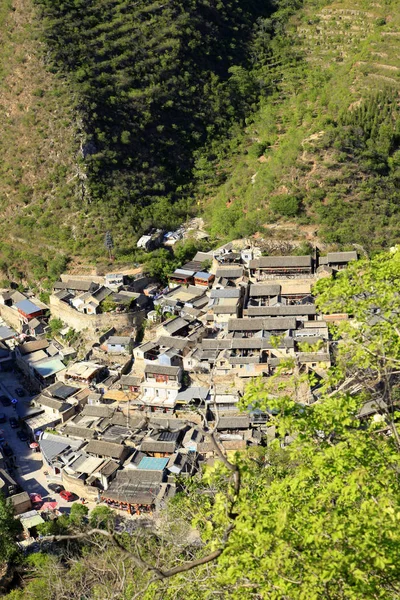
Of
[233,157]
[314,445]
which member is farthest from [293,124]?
[314,445]

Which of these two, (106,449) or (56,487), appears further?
(106,449)

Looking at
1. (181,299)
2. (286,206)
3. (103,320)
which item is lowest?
(103,320)

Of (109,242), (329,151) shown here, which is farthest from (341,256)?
(109,242)

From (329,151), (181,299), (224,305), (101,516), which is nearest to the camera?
(101,516)

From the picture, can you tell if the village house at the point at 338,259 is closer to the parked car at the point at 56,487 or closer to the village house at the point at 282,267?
the village house at the point at 282,267

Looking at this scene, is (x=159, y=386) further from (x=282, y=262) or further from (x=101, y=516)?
(x=282, y=262)

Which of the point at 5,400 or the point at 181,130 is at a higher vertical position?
the point at 181,130

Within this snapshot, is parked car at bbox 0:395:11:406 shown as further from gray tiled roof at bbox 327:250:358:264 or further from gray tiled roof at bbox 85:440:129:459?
gray tiled roof at bbox 327:250:358:264

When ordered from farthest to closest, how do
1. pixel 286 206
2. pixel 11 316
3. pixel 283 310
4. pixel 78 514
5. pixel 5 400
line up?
1. pixel 11 316
2. pixel 286 206
3. pixel 5 400
4. pixel 283 310
5. pixel 78 514

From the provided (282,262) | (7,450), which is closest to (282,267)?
(282,262)
